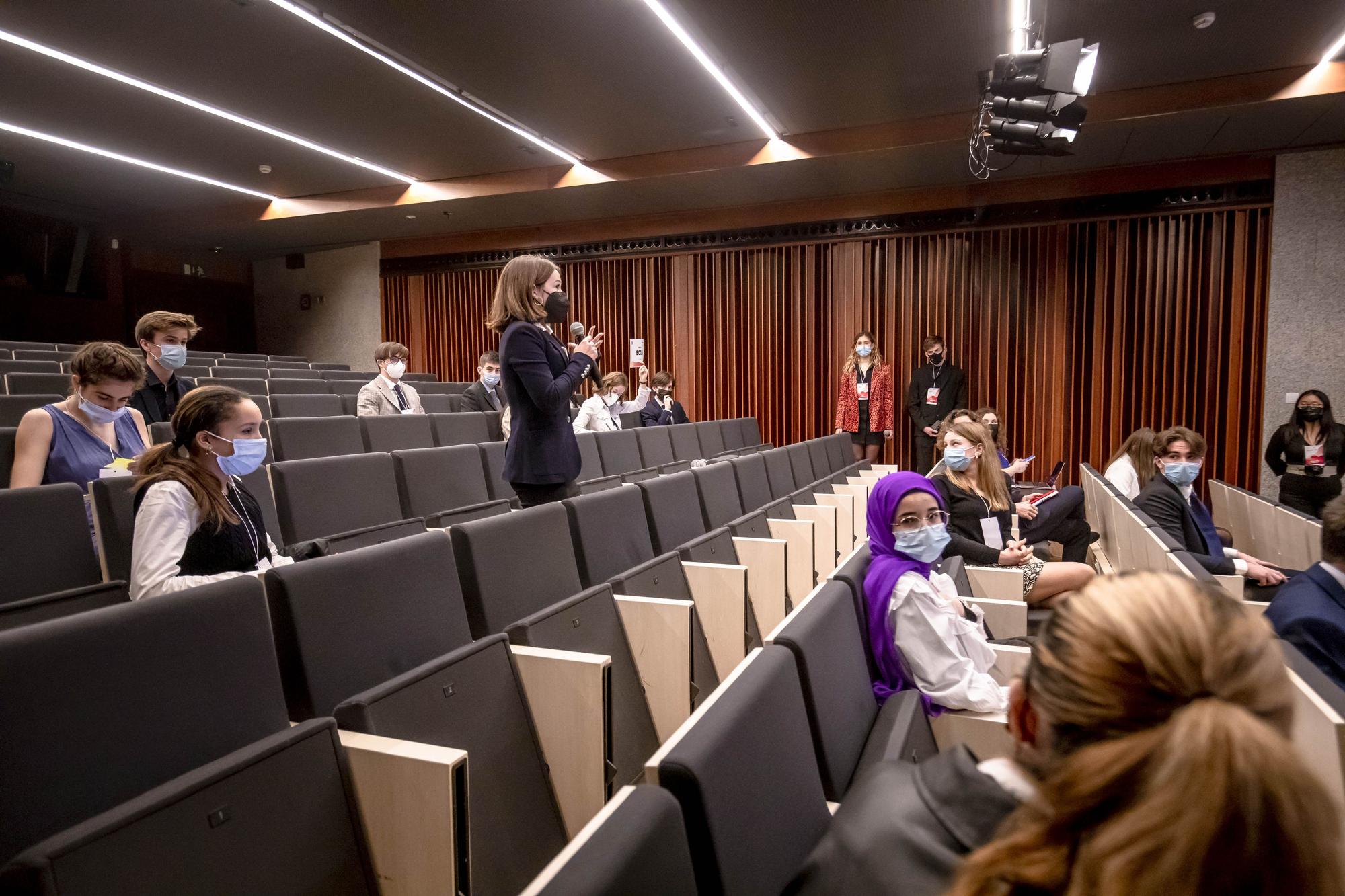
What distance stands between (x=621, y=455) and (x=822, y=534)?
1319 millimetres

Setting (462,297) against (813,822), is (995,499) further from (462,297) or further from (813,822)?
(462,297)

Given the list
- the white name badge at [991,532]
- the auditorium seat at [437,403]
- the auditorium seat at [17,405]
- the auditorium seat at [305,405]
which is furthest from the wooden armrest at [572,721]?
the auditorium seat at [437,403]

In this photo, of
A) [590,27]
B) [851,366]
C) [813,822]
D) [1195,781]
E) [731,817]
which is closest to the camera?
[1195,781]

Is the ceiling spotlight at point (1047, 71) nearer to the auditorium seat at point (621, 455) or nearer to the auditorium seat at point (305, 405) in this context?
the auditorium seat at point (621, 455)

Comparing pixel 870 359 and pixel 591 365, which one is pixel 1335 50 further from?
pixel 591 365

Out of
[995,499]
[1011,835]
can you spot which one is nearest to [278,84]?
[995,499]

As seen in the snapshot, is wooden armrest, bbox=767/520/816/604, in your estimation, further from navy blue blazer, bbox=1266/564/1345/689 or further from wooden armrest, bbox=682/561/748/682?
navy blue blazer, bbox=1266/564/1345/689

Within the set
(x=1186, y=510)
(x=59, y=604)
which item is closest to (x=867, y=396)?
(x=1186, y=510)

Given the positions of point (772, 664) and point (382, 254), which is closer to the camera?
point (772, 664)

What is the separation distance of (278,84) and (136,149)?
225 centimetres

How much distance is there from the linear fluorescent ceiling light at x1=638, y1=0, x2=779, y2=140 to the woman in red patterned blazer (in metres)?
2.10

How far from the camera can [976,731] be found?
157 cm

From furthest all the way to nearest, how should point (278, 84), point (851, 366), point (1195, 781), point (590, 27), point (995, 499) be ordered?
point (851, 366) → point (278, 84) → point (590, 27) → point (995, 499) → point (1195, 781)

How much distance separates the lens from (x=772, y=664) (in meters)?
1.08
